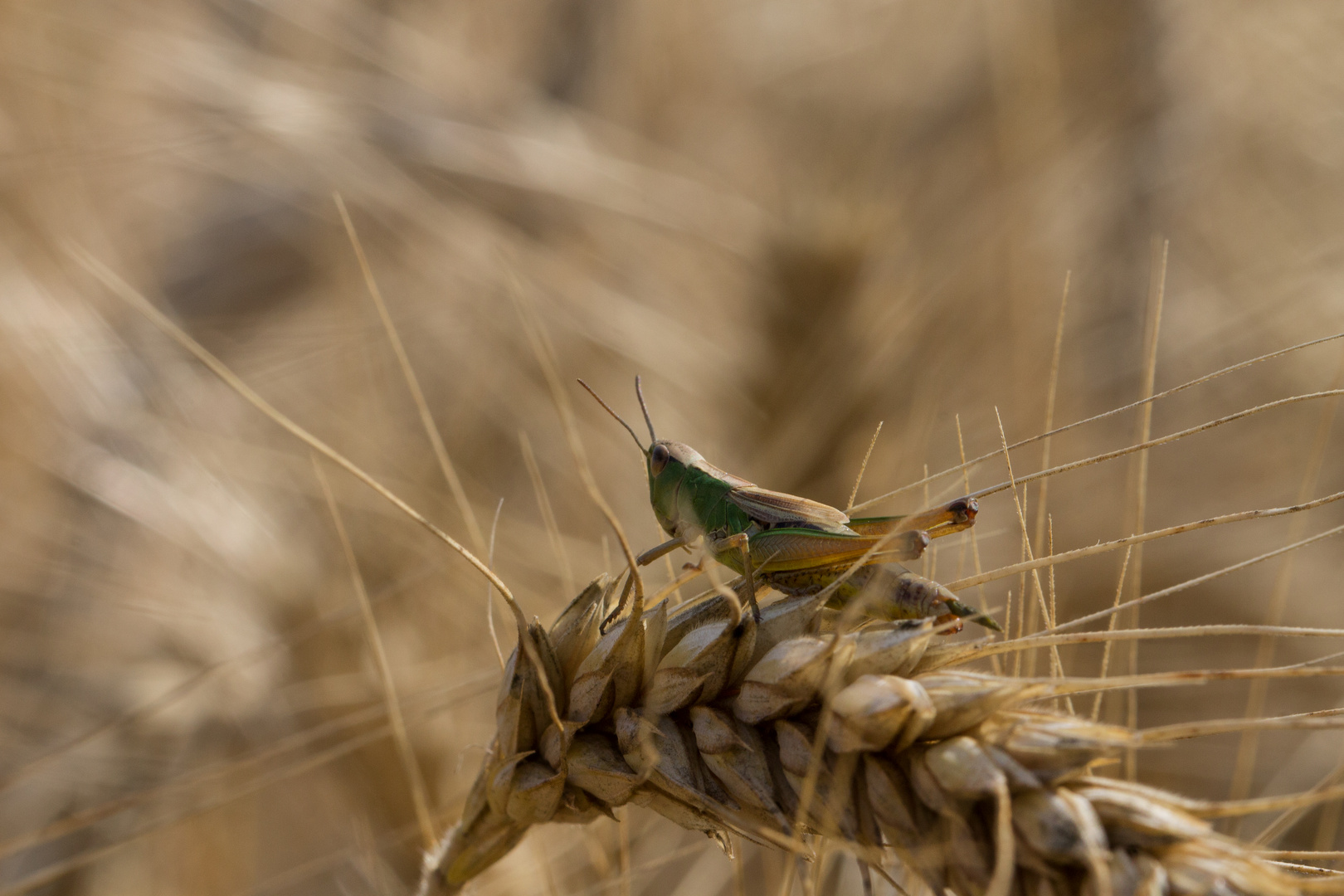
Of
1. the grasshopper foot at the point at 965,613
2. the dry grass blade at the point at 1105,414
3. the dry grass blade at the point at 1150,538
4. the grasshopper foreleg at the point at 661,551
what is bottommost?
the grasshopper foot at the point at 965,613

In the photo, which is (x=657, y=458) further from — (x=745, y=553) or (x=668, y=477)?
(x=745, y=553)

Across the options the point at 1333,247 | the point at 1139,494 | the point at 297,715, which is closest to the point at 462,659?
the point at 297,715

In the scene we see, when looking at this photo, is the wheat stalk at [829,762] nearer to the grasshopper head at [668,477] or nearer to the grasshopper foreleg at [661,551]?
the grasshopper foreleg at [661,551]

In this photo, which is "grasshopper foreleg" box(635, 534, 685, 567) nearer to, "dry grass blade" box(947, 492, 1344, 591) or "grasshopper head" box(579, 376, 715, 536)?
"grasshopper head" box(579, 376, 715, 536)

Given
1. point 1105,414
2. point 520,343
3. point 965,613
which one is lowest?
point 965,613

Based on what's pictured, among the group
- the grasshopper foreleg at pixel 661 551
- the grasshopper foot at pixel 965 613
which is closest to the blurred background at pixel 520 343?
the grasshopper foreleg at pixel 661 551

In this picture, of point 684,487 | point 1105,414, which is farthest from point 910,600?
point 684,487

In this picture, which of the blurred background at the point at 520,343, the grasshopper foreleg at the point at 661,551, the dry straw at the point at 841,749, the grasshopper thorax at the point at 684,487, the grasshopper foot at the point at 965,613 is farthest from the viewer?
the blurred background at the point at 520,343
